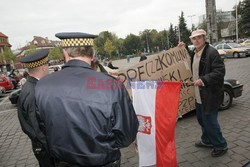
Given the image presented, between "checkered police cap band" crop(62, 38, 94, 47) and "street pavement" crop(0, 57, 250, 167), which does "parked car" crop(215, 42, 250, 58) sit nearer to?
"street pavement" crop(0, 57, 250, 167)

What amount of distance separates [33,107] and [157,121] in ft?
5.02

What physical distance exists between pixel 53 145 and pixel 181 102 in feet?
13.0

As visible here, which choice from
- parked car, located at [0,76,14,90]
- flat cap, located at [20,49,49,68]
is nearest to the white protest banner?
flat cap, located at [20,49,49,68]

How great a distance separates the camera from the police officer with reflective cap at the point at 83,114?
5.14 ft

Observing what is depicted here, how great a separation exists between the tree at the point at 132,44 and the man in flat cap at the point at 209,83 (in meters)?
99.9

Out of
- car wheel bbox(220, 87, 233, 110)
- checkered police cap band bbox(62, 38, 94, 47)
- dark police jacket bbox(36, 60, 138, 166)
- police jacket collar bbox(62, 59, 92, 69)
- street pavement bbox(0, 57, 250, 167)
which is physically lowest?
street pavement bbox(0, 57, 250, 167)

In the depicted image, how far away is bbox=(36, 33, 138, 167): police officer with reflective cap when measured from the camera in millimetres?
1567

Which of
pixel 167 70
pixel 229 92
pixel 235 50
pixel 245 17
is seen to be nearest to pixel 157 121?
pixel 167 70

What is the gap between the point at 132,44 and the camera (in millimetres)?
102438

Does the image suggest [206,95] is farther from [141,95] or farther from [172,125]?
[141,95]

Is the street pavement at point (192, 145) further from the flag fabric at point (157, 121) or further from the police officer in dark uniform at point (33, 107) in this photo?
the police officer in dark uniform at point (33, 107)

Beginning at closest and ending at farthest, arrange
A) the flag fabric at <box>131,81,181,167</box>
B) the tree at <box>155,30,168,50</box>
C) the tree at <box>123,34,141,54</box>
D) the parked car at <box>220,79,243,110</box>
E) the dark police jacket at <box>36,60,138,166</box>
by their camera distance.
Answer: the dark police jacket at <box>36,60,138,166</box> < the flag fabric at <box>131,81,181,167</box> < the parked car at <box>220,79,243,110</box> < the tree at <box>155,30,168,50</box> < the tree at <box>123,34,141,54</box>

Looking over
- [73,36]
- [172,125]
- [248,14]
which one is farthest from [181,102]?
[248,14]

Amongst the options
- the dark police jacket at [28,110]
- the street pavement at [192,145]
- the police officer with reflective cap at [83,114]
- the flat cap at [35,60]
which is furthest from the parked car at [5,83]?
the police officer with reflective cap at [83,114]
